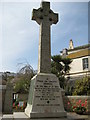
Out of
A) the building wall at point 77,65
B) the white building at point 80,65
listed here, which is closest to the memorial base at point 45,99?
the white building at point 80,65

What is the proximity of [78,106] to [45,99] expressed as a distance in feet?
13.1

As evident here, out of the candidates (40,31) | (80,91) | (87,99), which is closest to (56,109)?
(40,31)

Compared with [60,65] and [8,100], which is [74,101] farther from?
A: [60,65]

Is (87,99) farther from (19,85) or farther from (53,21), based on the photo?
(19,85)

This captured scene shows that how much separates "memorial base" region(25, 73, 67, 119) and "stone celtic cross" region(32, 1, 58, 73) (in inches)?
20.5

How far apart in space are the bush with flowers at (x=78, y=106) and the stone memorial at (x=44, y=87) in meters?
3.07

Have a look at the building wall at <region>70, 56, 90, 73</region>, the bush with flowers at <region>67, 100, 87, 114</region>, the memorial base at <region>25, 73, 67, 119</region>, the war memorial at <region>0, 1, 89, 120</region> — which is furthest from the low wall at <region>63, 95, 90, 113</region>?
the building wall at <region>70, 56, 90, 73</region>

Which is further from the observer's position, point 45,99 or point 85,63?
point 85,63

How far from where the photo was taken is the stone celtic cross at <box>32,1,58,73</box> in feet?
25.3

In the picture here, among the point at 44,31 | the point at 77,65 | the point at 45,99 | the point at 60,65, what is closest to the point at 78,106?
the point at 45,99

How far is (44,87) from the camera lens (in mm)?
7211

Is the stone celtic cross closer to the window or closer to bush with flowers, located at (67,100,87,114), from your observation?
bush with flowers, located at (67,100,87,114)

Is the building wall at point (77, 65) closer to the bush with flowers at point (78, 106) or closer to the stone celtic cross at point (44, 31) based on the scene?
the bush with flowers at point (78, 106)

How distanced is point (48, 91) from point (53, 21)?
370 cm
